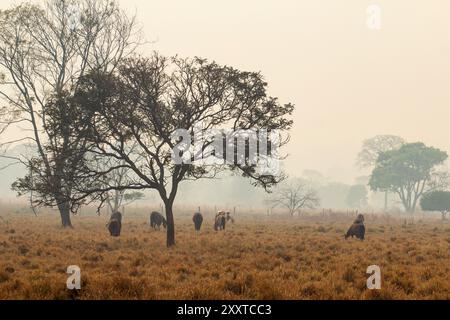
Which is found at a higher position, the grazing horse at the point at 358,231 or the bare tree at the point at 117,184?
the bare tree at the point at 117,184

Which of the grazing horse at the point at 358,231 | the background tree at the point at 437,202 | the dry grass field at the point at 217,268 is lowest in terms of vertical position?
the dry grass field at the point at 217,268

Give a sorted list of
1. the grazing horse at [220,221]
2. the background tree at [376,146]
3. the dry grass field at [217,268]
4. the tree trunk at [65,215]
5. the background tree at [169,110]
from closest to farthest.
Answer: the dry grass field at [217,268] → the background tree at [169,110] → the grazing horse at [220,221] → the tree trunk at [65,215] → the background tree at [376,146]

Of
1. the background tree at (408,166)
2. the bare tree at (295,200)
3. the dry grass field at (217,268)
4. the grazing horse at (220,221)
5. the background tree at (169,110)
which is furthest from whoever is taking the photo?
the background tree at (408,166)

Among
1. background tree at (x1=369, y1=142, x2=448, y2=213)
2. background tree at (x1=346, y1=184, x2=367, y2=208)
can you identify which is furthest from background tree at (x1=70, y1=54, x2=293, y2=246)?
background tree at (x1=346, y1=184, x2=367, y2=208)

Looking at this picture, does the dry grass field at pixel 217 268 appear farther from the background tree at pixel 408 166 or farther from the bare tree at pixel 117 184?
the background tree at pixel 408 166

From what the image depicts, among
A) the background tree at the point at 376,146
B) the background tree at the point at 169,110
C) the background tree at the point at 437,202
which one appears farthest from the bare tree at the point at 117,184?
the background tree at the point at 376,146

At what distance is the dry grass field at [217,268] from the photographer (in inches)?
411

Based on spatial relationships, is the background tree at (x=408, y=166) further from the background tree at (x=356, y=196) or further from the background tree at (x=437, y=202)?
the background tree at (x=356, y=196)

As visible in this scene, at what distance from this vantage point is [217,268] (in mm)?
14391

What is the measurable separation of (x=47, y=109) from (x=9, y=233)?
9.04 metres

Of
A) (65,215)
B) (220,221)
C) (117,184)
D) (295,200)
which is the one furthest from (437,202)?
(65,215)

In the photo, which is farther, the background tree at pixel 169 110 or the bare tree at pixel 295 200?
the bare tree at pixel 295 200

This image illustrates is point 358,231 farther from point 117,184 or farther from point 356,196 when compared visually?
point 356,196

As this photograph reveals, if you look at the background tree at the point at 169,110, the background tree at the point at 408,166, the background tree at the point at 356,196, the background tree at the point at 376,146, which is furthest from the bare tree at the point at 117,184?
the background tree at the point at 356,196
